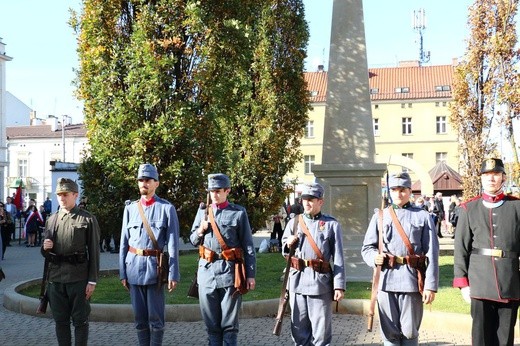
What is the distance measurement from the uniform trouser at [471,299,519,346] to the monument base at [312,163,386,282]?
8182 millimetres

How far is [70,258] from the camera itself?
823 cm

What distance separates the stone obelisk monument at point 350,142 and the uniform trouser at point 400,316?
7.47 meters

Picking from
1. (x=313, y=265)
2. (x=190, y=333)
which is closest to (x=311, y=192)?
(x=313, y=265)

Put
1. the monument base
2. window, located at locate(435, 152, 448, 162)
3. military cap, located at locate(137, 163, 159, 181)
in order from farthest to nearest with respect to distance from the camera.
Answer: window, located at locate(435, 152, 448, 162) → the monument base → military cap, located at locate(137, 163, 159, 181)

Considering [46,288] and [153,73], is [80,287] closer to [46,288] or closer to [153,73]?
[46,288]

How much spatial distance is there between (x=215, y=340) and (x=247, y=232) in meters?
1.17

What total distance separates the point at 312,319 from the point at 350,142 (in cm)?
812

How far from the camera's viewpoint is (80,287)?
8.25 m

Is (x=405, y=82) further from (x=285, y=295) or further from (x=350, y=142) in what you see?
(x=285, y=295)

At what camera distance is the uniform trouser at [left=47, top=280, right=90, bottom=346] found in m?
8.22

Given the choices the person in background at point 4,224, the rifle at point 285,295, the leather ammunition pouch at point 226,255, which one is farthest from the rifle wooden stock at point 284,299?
the person in background at point 4,224

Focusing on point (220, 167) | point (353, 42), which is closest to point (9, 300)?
point (220, 167)

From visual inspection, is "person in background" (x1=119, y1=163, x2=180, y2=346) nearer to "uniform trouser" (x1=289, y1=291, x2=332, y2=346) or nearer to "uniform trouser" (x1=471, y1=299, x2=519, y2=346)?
"uniform trouser" (x1=289, y1=291, x2=332, y2=346)

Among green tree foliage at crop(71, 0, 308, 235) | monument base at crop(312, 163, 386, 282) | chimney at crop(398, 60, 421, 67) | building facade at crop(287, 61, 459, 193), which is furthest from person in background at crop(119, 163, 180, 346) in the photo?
chimney at crop(398, 60, 421, 67)
